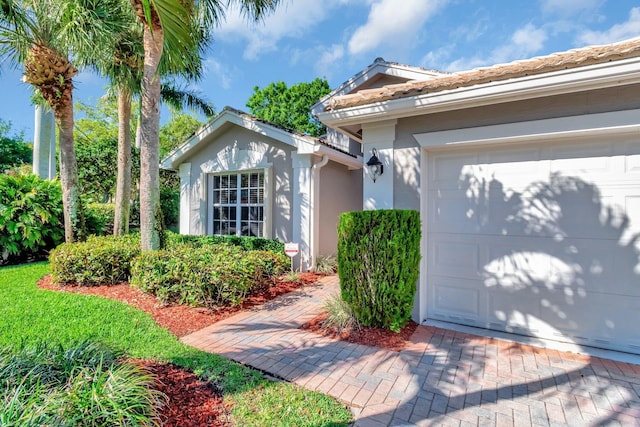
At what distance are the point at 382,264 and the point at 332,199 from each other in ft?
18.6

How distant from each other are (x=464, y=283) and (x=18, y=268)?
12.3m

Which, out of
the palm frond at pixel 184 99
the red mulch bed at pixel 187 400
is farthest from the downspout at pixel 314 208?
the palm frond at pixel 184 99

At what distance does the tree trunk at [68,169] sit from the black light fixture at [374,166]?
29.4 feet

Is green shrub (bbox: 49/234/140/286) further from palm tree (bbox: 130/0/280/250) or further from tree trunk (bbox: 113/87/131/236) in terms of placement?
tree trunk (bbox: 113/87/131/236)

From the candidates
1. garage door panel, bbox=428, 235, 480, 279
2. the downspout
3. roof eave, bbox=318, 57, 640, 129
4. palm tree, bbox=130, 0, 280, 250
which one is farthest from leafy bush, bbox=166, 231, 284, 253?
garage door panel, bbox=428, 235, 480, 279

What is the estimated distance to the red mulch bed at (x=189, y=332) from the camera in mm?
2715

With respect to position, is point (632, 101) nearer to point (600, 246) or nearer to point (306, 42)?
point (600, 246)

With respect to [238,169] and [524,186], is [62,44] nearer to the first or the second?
[238,169]

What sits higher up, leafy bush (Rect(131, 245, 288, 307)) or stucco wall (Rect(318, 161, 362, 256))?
stucco wall (Rect(318, 161, 362, 256))

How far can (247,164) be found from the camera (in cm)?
987

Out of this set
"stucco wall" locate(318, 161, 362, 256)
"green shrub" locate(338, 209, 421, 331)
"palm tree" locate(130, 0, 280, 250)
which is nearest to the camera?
"green shrub" locate(338, 209, 421, 331)

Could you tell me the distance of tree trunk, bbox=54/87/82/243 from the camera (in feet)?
28.7

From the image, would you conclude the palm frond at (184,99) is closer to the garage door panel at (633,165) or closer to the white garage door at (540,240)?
the white garage door at (540,240)

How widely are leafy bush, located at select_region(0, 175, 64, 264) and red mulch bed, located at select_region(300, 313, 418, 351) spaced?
10626 millimetres
